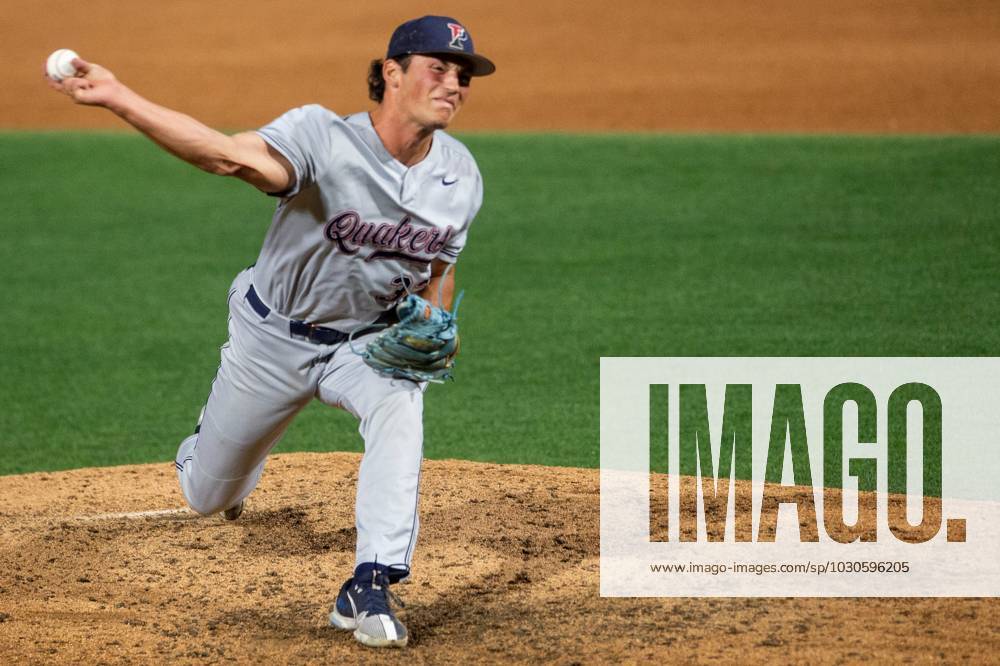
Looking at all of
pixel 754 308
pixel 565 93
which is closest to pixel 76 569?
pixel 754 308

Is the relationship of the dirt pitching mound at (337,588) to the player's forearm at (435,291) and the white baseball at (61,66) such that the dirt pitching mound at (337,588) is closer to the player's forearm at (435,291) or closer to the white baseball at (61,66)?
the player's forearm at (435,291)

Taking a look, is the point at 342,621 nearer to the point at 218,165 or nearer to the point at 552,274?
the point at 218,165

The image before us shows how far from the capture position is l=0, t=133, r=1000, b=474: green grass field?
24.1 feet

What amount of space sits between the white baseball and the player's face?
1126 millimetres

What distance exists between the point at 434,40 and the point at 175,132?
101cm

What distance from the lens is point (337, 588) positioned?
185 inches

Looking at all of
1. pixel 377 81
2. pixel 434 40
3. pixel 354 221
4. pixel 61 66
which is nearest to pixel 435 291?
pixel 354 221

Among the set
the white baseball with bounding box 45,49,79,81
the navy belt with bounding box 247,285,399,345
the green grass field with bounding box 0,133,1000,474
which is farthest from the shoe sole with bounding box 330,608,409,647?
the green grass field with bounding box 0,133,1000,474

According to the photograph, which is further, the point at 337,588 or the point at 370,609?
the point at 337,588

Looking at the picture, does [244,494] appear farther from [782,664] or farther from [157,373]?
[157,373]

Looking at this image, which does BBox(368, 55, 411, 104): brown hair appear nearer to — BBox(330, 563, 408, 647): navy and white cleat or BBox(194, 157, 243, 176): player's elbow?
BBox(194, 157, 243, 176): player's elbow

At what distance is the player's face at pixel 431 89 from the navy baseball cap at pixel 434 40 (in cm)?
4

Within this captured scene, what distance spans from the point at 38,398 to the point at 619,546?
158 inches

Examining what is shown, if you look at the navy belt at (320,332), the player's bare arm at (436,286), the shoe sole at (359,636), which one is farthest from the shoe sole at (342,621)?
the player's bare arm at (436,286)
